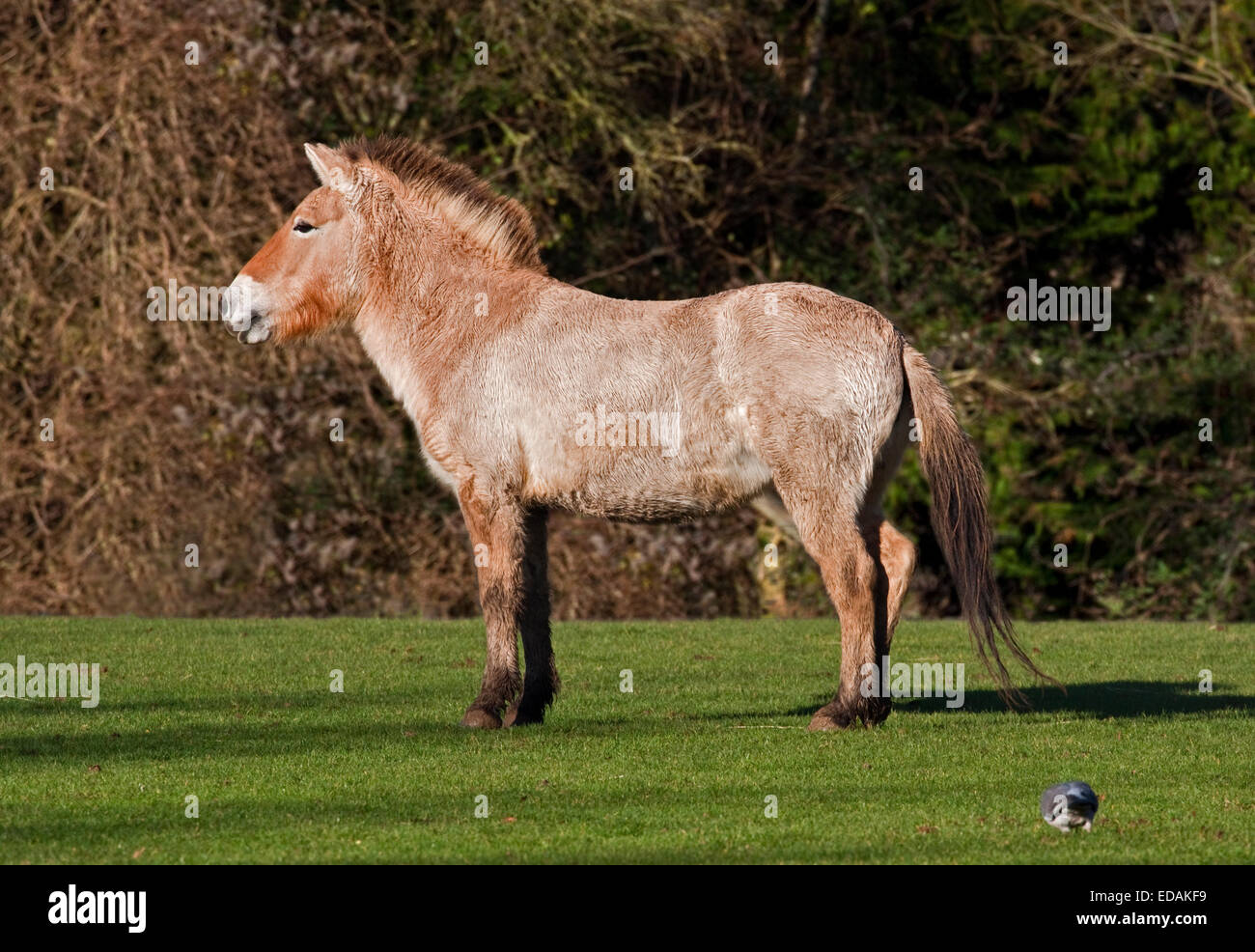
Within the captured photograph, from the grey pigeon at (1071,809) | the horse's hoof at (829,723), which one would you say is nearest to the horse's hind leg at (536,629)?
the horse's hoof at (829,723)

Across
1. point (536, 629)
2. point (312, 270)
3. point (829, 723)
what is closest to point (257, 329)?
point (312, 270)

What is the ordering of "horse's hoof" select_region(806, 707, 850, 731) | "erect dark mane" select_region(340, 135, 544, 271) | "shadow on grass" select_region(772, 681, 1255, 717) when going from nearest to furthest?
"horse's hoof" select_region(806, 707, 850, 731)
"erect dark mane" select_region(340, 135, 544, 271)
"shadow on grass" select_region(772, 681, 1255, 717)

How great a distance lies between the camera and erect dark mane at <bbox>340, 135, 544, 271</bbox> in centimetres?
965

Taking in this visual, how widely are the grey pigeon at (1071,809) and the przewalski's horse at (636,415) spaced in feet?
6.61

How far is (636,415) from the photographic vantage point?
8930mm

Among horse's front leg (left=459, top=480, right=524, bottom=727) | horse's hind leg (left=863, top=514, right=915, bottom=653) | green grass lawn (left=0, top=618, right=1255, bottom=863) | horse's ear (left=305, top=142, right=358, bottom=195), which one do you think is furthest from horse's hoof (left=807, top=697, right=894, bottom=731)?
horse's ear (left=305, top=142, right=358, bottom=195)

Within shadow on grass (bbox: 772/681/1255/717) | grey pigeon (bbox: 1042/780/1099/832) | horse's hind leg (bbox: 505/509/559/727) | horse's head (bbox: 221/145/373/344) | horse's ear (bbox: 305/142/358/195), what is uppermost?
horse's ear (bbox: 305/142/358/195)

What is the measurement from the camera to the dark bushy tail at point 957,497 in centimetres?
892

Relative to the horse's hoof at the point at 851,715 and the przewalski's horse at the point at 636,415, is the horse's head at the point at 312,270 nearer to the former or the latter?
the przewalski's horse at the point at 636,415

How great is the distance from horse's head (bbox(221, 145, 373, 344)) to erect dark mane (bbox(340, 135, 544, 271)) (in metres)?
0.15

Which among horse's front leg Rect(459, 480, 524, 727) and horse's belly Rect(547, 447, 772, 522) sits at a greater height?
horse's belly Rect(547, 447, 772, 522)

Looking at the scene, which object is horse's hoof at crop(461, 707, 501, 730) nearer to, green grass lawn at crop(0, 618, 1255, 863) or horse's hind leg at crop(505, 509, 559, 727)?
green grass lawn at crop(0, 618, 1255, 863)

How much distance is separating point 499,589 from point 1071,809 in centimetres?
349
